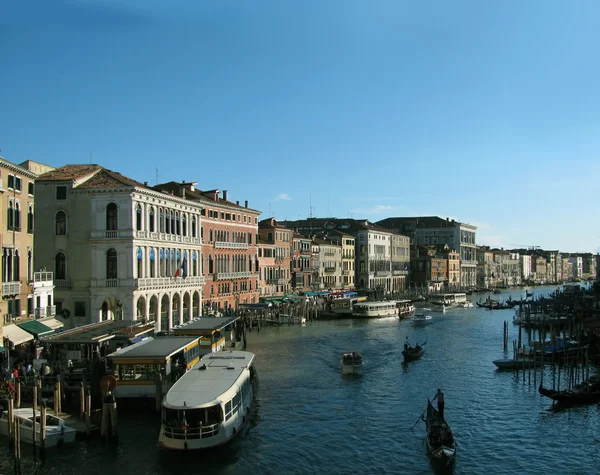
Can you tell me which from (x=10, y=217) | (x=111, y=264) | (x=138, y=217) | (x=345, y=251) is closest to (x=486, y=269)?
(x=345, y=251)

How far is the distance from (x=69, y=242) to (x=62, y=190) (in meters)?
2.40

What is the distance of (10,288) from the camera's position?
23.2 m

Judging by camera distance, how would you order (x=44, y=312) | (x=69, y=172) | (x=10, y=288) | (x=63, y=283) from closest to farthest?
(x=10, y=288)
(x=44, y=312)
(x=63, y=283)
(x=69, y=172)

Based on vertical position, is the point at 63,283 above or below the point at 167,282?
above

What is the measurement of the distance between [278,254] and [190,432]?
40784 millimetres

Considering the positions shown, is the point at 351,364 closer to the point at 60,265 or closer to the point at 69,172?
the point at 60,265

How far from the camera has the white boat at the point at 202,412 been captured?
1564 centimetres

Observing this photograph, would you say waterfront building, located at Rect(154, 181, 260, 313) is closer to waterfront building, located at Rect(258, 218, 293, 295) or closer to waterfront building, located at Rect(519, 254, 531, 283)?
waterfront building, located at Rect(258, 218, 293, 295)

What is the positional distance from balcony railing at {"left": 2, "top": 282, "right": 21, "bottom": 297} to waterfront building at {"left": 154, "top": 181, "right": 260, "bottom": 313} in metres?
16.8

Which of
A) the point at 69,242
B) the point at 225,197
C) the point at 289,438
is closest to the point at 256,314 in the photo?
the point at 225,197

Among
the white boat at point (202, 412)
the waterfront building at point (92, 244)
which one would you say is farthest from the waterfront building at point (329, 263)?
the white boat at point (202, 412)

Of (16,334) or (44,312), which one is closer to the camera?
(16,334)

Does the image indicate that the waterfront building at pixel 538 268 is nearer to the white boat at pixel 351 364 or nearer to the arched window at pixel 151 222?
the arched window at pixel 151 222

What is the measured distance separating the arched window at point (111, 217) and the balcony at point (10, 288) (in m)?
6.95
